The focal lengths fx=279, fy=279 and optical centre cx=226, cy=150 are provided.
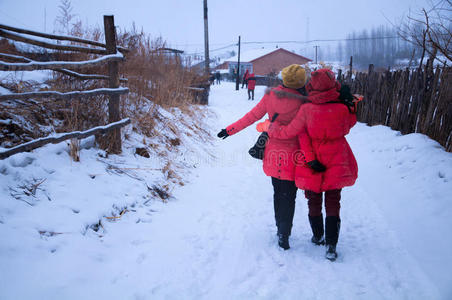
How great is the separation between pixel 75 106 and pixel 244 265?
3023 mm

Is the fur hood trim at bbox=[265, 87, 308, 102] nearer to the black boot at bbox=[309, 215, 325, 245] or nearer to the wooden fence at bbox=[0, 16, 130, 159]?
the black boot at bbox=[309, 215, 325, 245]

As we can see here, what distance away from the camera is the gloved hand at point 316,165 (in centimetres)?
223

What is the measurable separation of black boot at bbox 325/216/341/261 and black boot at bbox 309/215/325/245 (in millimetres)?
147

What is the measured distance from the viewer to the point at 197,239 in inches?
107

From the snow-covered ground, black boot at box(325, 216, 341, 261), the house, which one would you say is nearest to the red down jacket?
black boot at box(325, 216, 341, 261)

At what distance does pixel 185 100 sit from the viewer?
8.51 metres

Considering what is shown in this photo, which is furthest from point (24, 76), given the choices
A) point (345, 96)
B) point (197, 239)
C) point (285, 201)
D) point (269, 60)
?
point (269, 60)

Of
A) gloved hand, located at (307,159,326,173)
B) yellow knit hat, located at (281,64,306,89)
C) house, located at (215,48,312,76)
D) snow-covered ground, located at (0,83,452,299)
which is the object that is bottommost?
snow-covered ground, located at (0,83,452,299)

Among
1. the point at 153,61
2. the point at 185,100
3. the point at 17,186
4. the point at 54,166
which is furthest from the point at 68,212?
the point at 185,100

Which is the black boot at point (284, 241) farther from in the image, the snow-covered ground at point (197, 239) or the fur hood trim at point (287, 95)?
the fur hood trim at point (287, 95)

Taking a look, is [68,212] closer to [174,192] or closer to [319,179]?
[174,192]

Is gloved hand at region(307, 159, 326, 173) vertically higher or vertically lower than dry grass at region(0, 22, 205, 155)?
lower

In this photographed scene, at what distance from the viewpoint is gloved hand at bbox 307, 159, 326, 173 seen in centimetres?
223

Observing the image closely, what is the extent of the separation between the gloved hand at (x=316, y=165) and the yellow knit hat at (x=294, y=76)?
2.10ft
